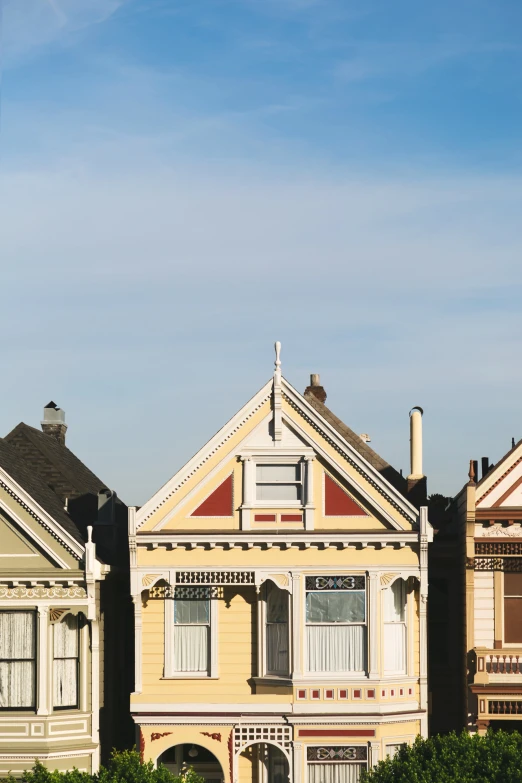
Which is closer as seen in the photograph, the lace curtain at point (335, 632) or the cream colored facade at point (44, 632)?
the cream colored facade at point (44, 632)

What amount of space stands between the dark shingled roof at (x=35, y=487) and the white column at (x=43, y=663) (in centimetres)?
237

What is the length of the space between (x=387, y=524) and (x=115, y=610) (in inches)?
338

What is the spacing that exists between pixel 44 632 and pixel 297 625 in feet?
21.6

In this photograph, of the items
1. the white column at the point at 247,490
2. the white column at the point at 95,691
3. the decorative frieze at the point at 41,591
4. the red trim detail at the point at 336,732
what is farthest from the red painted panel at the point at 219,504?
the red trim detail at the point at 336,732

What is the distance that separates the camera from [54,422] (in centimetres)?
5125

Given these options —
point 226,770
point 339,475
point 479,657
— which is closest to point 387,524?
point 339,475

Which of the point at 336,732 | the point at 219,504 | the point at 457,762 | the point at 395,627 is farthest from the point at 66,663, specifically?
the point at 457,762

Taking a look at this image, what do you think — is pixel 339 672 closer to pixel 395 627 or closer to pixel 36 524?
pixel 395 627

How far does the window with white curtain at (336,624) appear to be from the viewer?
38.2m

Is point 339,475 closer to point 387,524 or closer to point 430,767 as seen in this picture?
point 387,524

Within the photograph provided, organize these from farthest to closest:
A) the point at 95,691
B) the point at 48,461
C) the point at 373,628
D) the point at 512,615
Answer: the point at 48,461
the point at 512,615
the point at 95,691
the point at 373,628

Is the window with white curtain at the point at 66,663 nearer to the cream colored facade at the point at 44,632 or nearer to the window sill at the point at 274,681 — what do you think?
the cream colored facade at the point at 44,632

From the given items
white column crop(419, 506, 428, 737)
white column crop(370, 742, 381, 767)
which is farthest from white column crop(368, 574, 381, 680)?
white column crop(370, 742, 381, 767)

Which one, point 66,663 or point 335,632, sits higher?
point 335,632
